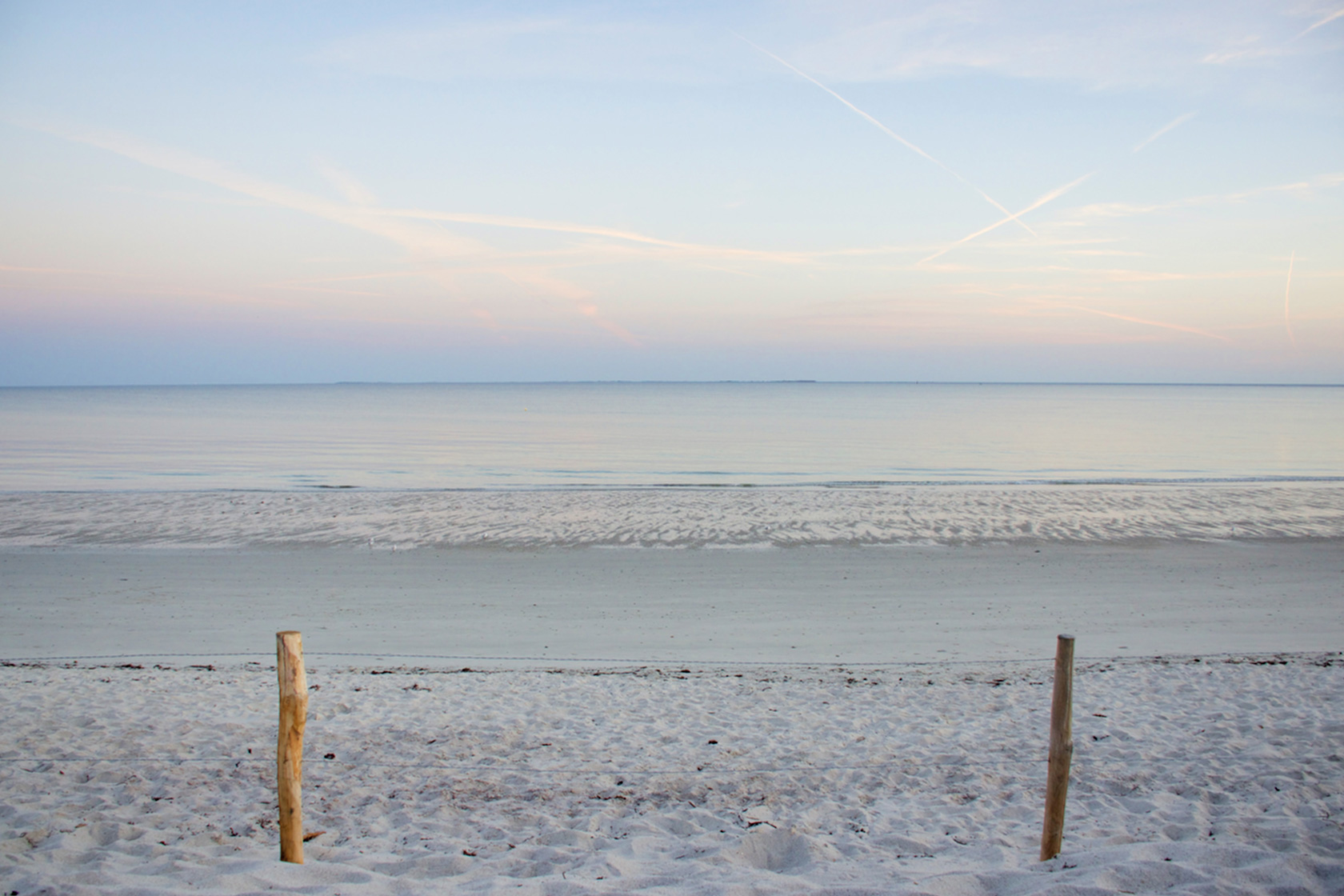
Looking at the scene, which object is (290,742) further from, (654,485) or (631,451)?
(631,451)

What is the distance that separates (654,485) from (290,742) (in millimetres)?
24844

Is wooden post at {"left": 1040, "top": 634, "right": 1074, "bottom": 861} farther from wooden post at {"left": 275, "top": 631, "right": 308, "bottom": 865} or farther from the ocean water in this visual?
the ocean water

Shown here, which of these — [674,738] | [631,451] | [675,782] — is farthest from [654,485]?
[675,782]

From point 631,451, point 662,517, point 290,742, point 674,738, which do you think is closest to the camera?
point 290,742

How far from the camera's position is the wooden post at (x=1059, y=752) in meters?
4.94

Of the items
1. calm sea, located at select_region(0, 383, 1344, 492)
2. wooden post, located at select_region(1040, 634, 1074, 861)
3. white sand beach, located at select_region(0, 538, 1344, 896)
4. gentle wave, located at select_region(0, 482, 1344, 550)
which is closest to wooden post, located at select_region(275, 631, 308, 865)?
white sand beach, located at select_region(0, 538, 1344, 896)

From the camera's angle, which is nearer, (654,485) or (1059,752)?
(1059,752)

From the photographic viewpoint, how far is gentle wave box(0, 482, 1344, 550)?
19.0 m

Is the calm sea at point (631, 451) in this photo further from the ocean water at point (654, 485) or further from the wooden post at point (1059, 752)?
the wooden post at point (1059, 752)

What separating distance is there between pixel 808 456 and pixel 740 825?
36.2m

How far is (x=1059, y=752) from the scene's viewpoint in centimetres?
501

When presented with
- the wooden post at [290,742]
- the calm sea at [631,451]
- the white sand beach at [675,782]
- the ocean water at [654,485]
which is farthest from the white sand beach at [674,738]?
the calm sea at [631,451]

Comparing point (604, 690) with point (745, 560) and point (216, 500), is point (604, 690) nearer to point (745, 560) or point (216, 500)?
point (745, 560)

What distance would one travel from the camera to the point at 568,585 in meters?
14.5
